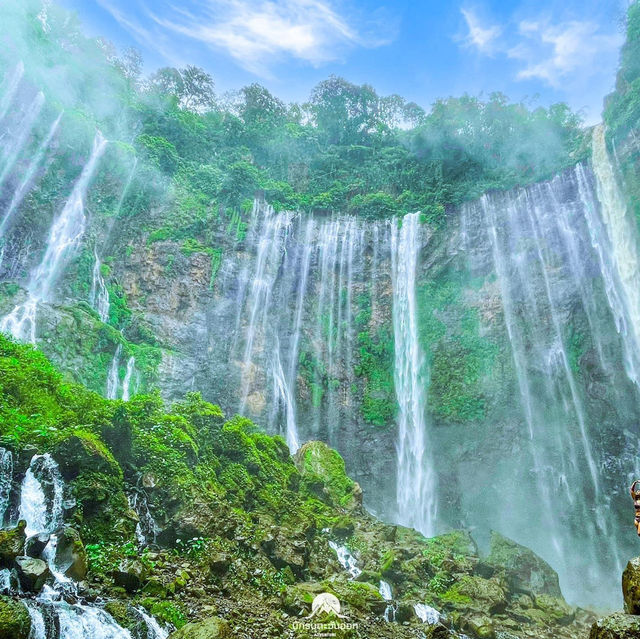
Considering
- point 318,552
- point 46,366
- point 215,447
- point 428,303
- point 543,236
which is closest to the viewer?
point 46,366

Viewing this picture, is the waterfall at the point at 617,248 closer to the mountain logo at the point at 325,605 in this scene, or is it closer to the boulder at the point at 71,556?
the mountain logo at the point at 325,605

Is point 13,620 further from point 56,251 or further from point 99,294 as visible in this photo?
point 56,251

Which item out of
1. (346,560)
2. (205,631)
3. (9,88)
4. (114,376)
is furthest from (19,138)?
(205,631)

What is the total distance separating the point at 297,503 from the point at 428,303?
43.8 feet

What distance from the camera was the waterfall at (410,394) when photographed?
17.6 m

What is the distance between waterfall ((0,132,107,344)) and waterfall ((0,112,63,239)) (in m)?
1.38

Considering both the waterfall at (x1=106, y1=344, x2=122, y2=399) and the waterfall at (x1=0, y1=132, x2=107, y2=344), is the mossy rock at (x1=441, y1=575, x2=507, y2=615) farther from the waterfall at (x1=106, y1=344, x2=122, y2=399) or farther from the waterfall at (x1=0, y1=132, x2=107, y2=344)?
the waterfall at (x1=0, y1=132, x2=107, y2=344)

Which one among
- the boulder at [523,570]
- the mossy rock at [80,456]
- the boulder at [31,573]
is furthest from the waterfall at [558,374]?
the boulder at [31,573]

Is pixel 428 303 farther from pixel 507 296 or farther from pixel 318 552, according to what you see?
Result: pixel 318 552

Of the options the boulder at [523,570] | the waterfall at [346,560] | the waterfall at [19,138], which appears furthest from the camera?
the waterfall at [19,138]

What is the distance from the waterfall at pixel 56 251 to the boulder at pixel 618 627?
13.7m

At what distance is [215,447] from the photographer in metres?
8.94

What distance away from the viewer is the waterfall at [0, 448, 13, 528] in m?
5.18

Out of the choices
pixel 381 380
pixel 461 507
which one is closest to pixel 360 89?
pixel 381 380
